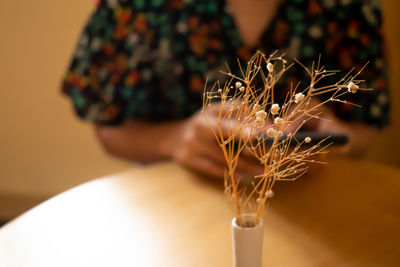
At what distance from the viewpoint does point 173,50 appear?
3.43 feet

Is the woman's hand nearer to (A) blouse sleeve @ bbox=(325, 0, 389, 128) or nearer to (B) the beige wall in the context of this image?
(A) blouse sleeve @ bbox=(325, 0, 389, 128)

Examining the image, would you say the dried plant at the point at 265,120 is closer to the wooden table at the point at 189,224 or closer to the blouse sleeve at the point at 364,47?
the wooden table at the point at 189,224

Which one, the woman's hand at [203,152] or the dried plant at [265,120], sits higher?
the dried plant at [265,120]

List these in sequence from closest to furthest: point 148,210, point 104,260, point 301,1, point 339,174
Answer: point 104,260 < point 148,210 < point 339,174 < point 301,1

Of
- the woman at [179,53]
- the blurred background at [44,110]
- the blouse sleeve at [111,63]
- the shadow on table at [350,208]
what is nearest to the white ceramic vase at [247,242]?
the shadow on table at [350,208]

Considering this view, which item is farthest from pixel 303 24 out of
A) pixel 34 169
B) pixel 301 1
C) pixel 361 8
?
pixel 34 169

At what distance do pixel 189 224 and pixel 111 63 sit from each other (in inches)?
23.3

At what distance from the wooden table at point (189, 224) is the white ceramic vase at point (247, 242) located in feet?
0.33

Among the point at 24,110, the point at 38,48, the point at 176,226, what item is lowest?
the point at 24,110

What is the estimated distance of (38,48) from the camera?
1611mm

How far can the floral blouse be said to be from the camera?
99 cm

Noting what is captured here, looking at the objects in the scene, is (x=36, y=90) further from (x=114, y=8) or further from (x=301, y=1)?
(x=301, y=1)

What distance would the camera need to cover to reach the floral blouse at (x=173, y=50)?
3.24ft

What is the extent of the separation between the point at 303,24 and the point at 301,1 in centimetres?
5
